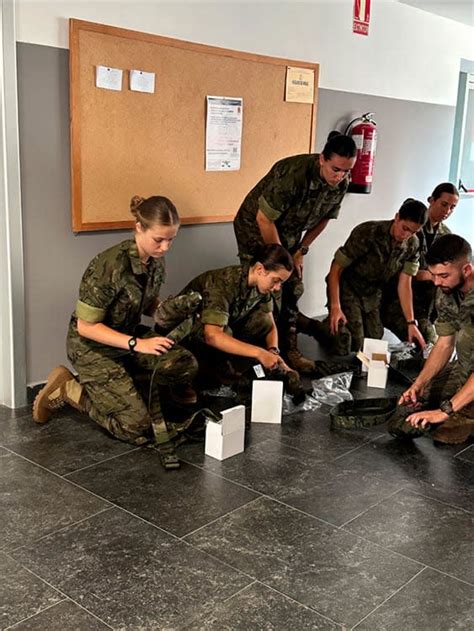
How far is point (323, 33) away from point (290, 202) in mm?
1598

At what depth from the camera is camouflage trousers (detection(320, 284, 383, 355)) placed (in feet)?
14.6

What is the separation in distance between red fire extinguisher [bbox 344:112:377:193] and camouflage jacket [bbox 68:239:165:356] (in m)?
2.59

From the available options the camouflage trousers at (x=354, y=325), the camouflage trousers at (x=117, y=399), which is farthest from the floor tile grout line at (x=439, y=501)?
the camouflage trousers at (x=354, y=325)

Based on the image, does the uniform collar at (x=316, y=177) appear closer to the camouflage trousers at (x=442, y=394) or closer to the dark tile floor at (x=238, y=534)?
the camouflage trousers at (x=442, y=394)

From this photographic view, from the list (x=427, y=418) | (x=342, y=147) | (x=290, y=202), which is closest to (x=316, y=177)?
(x=290, y=202)

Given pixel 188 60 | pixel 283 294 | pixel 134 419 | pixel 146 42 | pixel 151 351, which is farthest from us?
pixel 283 294

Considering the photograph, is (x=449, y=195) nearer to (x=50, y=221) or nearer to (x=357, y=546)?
(x=50, y=221)

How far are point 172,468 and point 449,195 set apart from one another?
2784 mm

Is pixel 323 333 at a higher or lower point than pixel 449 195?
lower

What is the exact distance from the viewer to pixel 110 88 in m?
3.51

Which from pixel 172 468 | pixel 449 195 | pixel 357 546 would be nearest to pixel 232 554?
pixel 357 546

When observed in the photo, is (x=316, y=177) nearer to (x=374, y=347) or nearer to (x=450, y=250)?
(x=374, y=347)

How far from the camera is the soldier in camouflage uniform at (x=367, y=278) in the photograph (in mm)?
4293

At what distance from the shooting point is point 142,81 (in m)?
3.65
